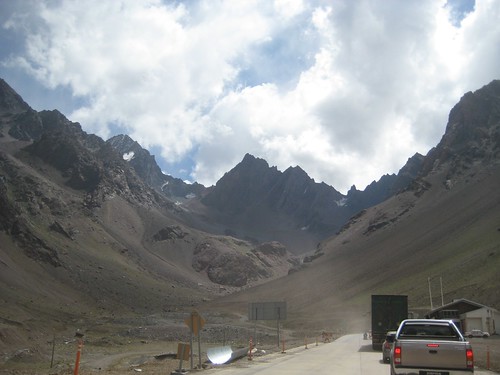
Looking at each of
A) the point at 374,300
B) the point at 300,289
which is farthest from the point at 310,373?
the point at 300,289

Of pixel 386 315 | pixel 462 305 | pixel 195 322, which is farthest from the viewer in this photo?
pixel 462 305

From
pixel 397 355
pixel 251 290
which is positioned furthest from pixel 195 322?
pixel 251 290

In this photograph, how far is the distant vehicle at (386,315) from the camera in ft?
126

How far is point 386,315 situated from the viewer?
38656 mm

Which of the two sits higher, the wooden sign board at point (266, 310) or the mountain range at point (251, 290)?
the mountain range at point (251, 290)

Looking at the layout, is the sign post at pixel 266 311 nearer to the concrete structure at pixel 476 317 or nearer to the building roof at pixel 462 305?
the concrete structure at pixel 476 317

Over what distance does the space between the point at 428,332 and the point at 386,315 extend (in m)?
24.4

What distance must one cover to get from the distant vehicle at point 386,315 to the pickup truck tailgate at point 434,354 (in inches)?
997

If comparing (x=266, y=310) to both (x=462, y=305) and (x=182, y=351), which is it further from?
(x=462, y=305)

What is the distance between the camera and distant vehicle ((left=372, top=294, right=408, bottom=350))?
126 ft

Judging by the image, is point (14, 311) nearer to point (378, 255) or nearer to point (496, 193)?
point (378, 255)

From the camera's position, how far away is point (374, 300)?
130 feet

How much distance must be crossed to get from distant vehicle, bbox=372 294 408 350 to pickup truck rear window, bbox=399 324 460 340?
77.8 ft

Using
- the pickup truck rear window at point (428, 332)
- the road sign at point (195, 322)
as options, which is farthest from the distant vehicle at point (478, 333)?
the pickup truck rear window at point (428, 332)
